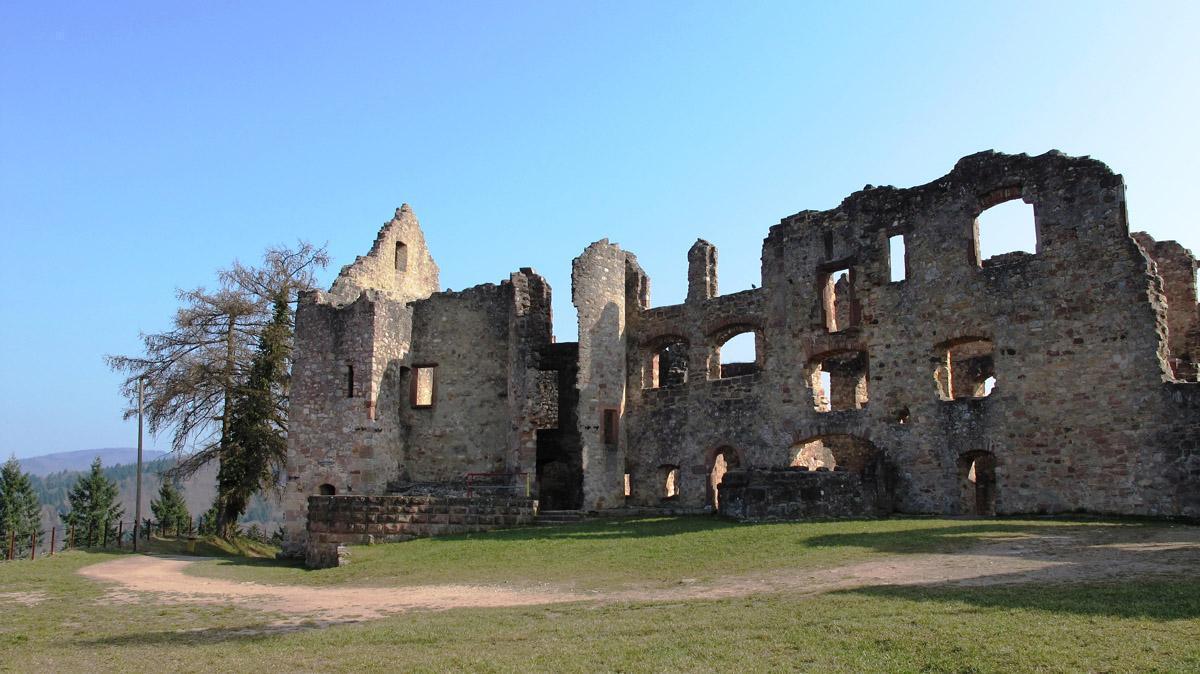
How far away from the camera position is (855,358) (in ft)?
97.1

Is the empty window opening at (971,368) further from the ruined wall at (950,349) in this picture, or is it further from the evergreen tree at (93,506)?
the evergreen tree at (93,506)

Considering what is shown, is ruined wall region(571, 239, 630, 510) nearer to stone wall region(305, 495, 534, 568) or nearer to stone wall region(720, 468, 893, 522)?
stone wall region(305, 495, 534, 568)

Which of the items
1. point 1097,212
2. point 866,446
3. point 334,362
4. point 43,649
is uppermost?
point 1097,212

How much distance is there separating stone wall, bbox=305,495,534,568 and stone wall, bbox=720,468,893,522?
649 centimetres

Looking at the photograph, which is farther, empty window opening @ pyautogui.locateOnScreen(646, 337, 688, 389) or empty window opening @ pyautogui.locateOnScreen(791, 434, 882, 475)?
empty window opening @ pyautogui.locateOnScreen(646, 337, 688, 389)

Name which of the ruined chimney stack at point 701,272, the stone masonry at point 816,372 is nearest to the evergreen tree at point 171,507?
the stone masonry at point 816,372

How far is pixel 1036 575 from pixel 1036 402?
11349mm

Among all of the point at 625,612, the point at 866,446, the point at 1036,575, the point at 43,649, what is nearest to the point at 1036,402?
the point at 866,446

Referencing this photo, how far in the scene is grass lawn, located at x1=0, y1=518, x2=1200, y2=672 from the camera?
897 centimetres

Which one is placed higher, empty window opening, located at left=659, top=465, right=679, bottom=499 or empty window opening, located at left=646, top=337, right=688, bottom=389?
empty window opening, located at left=646, top=337, right=688, bottom=389

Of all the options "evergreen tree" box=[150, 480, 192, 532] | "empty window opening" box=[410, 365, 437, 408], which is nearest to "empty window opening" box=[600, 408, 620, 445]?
"empty window opening" box=[410, 365, 437, 408]

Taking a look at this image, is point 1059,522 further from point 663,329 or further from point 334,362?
point 334,362

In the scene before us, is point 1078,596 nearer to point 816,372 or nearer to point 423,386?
point 816,372

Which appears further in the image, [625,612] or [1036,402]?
[1036,402]
